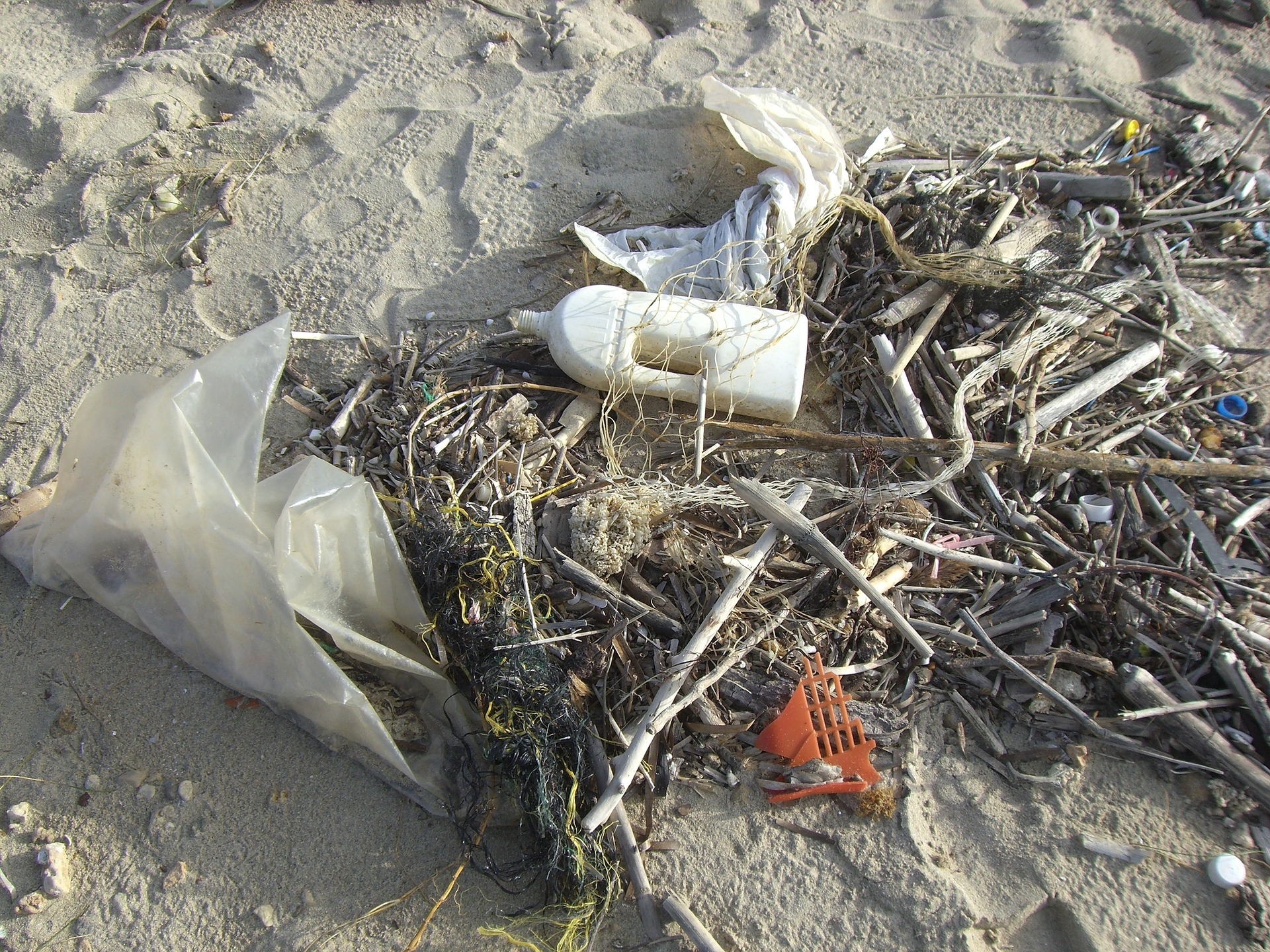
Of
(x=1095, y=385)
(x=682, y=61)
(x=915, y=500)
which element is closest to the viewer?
(x=915, y=500)

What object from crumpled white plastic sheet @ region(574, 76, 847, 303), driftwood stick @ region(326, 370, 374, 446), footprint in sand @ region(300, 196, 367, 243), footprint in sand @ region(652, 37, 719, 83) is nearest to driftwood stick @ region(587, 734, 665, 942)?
driftwood stick @ region(326, 370, 374, 446)

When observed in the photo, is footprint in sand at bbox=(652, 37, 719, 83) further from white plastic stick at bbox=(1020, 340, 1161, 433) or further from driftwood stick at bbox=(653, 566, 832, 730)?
driftwood stick at bbox=(653, 566, 832, 730)

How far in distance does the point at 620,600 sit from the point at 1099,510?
166 centimetres

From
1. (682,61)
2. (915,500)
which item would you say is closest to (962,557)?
(915,500)

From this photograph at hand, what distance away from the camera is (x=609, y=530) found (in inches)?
91.3

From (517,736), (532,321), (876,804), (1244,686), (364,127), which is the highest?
(364,127)

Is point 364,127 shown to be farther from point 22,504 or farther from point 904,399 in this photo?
point 904,399

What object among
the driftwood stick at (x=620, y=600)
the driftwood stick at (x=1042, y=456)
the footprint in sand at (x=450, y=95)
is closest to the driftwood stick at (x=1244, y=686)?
the driftwood stick at (x=1042, y=456)

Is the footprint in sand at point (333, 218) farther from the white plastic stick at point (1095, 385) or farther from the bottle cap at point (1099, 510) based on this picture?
the bottle cap at point (1099, 510)

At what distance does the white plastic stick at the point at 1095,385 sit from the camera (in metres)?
2.63

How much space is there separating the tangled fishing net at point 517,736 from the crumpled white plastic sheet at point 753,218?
4.22ft

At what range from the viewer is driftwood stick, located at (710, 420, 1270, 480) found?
2471 millimetres

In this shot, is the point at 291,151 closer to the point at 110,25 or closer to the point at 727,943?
the point at 110,25

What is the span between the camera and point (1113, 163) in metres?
3.27
